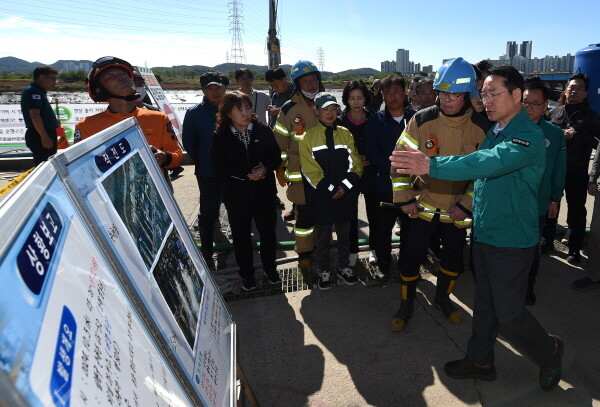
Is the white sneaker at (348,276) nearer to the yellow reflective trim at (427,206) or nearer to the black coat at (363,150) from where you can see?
the black coat at (363,150)

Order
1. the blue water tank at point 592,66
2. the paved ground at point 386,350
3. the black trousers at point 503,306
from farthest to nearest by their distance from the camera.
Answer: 1. the blue water tank at point 592,66
2. the paved ground at point 386,350
3. the black trousers at point 503,306

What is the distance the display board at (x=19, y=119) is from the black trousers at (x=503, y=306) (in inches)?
345

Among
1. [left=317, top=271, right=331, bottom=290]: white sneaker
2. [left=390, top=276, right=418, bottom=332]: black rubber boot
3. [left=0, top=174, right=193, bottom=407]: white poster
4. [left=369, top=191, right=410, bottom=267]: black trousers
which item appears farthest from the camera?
[left=369, top=191, right=410, bottom=267]: black trousers

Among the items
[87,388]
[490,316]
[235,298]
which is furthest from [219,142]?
[87,388]

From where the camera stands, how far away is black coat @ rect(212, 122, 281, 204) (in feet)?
12.0

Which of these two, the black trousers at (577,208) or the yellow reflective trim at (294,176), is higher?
the yellow reflective trim at (294,176)

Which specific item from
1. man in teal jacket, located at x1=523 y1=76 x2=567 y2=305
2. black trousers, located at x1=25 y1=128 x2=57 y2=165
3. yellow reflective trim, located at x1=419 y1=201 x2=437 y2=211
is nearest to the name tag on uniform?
yellow reflective trim, located at x1=419 y1=201 x2=437 y2=211

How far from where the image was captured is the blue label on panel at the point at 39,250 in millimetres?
730

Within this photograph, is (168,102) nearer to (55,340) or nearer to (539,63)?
(55,340)

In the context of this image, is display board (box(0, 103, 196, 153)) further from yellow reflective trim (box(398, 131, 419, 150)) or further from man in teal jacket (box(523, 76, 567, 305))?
man in teal jacket (box(523, 76, 567, 305))

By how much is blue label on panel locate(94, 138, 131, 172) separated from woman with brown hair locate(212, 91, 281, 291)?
203 cm

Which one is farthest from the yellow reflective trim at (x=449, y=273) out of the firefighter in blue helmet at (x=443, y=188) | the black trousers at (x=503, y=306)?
the black trousers at (x=503, y=306)

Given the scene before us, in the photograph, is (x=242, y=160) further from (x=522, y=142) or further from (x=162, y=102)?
(x=162, y=102)

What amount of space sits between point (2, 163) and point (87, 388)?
10538 millimetres
